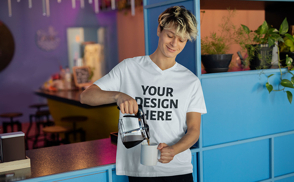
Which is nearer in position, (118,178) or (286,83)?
(118,178)

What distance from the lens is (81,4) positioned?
7.44 m

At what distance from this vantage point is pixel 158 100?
154 cm

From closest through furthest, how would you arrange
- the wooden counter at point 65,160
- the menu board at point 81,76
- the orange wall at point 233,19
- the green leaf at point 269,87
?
the wooden counter at point 65,160 → the green leaf at point 269,87 → the orange wall at point 233,19 → the menu board at point 81,76

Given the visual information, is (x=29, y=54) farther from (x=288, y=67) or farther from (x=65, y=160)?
(x=288, y=67)

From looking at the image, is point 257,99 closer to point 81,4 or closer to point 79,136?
point 79,136

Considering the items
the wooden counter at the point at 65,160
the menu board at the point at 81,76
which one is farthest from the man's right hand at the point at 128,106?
the menu board at the point at 81,76

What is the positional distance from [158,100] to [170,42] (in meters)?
0.29

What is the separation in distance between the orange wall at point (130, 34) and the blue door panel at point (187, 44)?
4.77 meters

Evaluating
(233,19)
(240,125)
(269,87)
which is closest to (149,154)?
(240,125)

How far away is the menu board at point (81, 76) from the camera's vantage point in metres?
5.34

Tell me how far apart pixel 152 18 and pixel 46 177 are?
1.26 metres

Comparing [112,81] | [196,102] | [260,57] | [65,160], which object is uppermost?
[260,57]

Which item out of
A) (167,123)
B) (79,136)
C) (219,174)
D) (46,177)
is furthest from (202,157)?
(79,136)

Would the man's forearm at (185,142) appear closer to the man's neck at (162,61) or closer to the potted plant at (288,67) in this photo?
the man's neck at (162,61)
